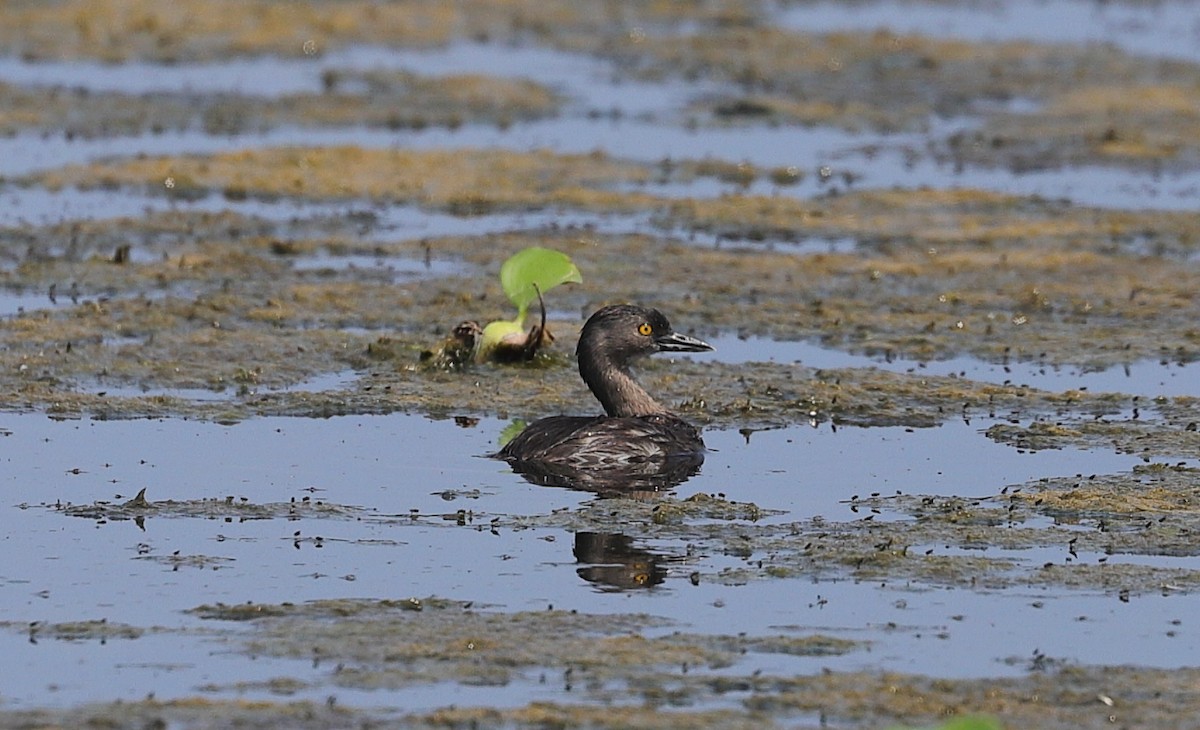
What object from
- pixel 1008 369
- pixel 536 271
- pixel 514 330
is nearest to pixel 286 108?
pixel 514 330

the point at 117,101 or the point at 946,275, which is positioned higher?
the point at 117,101

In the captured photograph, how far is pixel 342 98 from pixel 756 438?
497 inches

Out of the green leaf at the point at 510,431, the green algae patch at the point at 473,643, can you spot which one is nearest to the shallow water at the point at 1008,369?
the green leaf at the point at 510,431

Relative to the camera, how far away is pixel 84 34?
2762 cm

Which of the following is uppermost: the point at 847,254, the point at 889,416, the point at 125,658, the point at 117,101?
the point at 117,101

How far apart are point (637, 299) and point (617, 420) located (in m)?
4.12

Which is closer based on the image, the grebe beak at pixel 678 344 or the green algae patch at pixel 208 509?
the green algae patch at pixel 208 509

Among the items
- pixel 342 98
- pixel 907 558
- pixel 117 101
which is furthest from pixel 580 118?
A: pixel 907 558

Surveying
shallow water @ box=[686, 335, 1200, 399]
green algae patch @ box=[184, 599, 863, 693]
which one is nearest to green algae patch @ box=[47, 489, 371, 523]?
green algae patch @ box=[184, 599, 863, 693]

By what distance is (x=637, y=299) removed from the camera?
15.9 meters

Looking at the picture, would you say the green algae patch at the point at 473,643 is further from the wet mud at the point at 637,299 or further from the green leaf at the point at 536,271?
the green leaf at the point at 536,271

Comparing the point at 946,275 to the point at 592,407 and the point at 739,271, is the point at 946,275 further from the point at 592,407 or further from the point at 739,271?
the point at 592,407

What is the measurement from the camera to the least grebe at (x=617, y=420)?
11.5 meters

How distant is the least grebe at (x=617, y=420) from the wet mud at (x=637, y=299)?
0.49 meters
